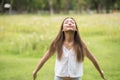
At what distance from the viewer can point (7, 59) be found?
11.9 m

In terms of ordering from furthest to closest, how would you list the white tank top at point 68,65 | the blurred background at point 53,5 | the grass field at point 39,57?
the blurred background at point 53,5, the grass field at point 39,57, the white tank top at point 68,65

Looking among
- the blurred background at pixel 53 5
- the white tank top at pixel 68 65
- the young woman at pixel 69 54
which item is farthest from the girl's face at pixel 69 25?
the blurred background at pixel 53 5

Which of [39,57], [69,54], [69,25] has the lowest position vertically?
[39,57]

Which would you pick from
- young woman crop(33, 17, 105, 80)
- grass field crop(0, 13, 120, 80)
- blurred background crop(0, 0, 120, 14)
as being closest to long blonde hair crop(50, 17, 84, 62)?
young woman crop(33, 17, 105, 80)

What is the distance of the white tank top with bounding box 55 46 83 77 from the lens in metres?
4.76

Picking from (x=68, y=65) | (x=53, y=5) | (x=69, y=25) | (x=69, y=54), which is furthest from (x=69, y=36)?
(x=53, y=5)

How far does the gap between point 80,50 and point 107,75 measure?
4928mm

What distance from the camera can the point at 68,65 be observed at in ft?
15.6

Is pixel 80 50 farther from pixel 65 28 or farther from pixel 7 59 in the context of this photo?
pixel 7 59

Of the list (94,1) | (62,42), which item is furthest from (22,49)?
(94,1)

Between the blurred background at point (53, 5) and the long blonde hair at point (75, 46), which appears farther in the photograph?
the blurred background at point (53, 5)

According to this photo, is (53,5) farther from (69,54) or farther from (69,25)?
(69,54)

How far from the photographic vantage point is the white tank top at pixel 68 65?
15.6ft

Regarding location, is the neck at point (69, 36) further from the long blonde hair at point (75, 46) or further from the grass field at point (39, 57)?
the grass field at point (39, 57)
